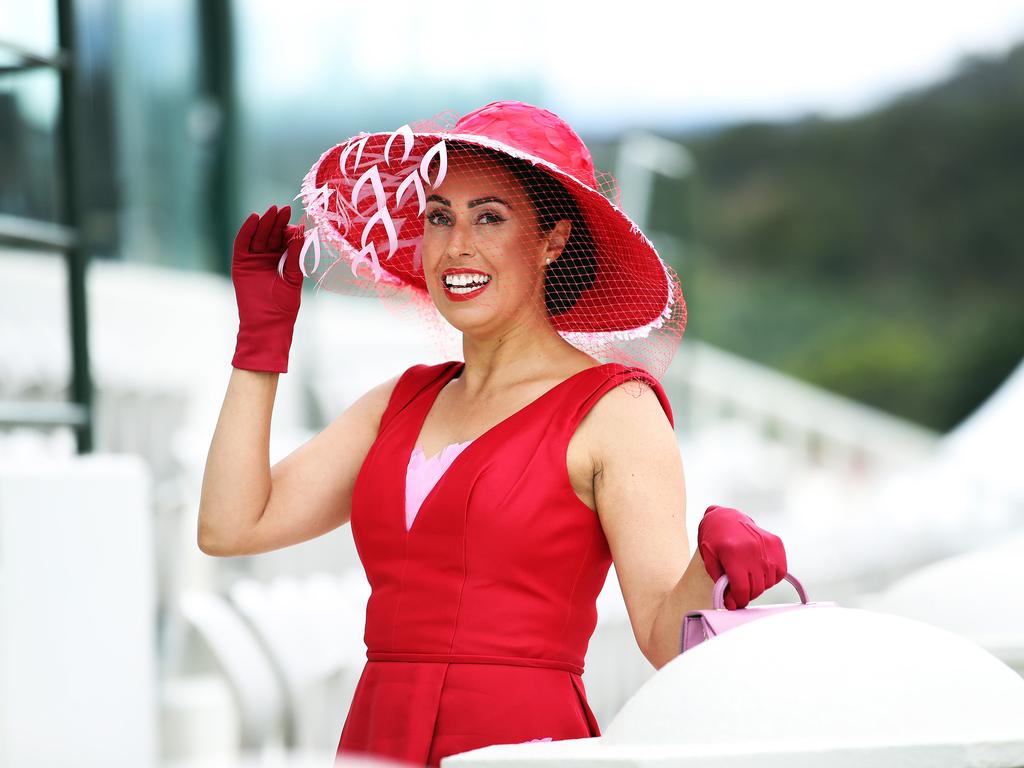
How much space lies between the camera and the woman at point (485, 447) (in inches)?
80.7

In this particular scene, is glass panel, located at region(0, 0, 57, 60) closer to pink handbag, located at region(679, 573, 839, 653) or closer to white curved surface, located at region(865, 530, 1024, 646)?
white curved surface, located at region(865, 530, 1024, 646)

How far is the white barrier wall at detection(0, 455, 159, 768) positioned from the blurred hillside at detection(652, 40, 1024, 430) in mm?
20334

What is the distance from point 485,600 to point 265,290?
0.60 meters

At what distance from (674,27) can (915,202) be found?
597 centimetres

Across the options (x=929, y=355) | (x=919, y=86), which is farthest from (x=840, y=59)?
(x=929, y=355)

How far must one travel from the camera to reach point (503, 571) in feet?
6.78

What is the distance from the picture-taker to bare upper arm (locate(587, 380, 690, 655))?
2020 mm

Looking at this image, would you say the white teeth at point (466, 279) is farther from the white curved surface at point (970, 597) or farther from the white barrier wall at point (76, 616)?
the white barrier wall at point (76, 616)

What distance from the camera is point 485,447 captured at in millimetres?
2135

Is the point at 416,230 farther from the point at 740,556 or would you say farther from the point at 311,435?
the point at 311,435

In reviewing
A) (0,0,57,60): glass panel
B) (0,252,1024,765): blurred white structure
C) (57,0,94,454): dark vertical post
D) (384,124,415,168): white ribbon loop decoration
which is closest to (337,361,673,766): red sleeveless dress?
(384,124,415,168): white ribbon loop decoration

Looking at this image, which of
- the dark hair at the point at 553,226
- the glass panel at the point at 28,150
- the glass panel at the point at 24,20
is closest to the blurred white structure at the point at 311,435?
the glass panel at the point at 28,150

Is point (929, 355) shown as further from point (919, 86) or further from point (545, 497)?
point (545, 497)

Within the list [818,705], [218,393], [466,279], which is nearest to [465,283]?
[466,279]
